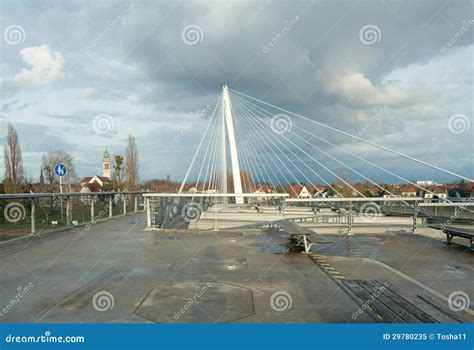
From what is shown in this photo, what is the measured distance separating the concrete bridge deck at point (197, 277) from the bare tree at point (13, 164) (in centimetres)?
2220

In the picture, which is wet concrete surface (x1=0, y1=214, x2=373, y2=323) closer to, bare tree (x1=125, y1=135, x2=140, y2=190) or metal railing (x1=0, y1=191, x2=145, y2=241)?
metal railing (x1=0, y1=191, x2=145, y2=241)

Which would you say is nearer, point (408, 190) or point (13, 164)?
point (408, 190)

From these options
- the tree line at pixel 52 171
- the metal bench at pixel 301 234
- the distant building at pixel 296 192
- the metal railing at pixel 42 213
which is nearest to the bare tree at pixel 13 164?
the tree line at pixel 52 171

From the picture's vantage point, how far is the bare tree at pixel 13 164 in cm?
2853

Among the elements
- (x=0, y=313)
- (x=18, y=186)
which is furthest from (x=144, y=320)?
(x=18, y=186)

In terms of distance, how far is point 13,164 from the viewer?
29922 millimetres

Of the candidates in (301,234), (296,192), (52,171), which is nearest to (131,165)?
(52,171)

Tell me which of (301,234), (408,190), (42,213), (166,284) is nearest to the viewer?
(166,284)

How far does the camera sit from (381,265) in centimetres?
693

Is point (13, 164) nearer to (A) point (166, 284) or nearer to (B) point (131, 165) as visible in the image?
(B) point (131, 165)

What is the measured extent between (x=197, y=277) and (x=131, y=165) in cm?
3827

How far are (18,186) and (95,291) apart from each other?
27.5m

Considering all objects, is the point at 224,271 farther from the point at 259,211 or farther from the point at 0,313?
the point at 259,211

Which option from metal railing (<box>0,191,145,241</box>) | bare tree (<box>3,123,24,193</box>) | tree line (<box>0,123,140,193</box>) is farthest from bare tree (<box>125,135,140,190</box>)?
metal railing (<box>0,191,145,241</box>)
